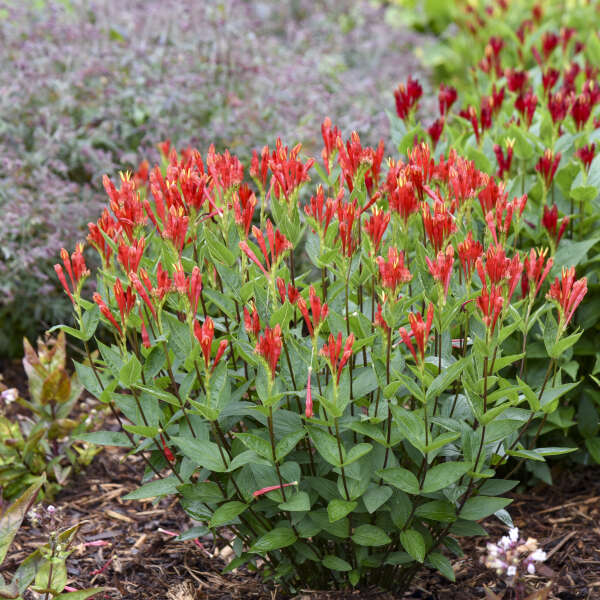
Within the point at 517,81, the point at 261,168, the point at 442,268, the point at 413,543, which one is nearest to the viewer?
the point at 442,268

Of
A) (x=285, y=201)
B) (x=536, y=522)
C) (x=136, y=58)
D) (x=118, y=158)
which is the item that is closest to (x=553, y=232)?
(x=285, y=201)

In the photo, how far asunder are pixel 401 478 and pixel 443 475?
115mm

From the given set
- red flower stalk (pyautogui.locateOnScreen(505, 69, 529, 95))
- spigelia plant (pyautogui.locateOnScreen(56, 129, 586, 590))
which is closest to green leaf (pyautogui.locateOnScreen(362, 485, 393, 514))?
spigelia plant (pyautogui.locateOnScreen(56, 129, 586, 590))

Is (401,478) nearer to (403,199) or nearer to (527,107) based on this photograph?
(403,199)

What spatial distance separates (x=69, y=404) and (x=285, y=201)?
65.7 inches

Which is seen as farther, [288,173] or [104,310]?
[288,173]

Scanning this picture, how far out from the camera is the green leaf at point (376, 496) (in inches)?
85.0

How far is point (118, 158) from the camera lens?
5.00 metres

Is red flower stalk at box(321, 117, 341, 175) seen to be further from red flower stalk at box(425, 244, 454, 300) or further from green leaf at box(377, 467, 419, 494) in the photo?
green leaf at box(377, 467, 419, 494)

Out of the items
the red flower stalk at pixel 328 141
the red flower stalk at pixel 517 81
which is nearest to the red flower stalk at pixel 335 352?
the red flower stalk at pixel 328 141

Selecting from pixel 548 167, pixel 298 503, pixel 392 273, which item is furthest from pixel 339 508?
pixel 548 167

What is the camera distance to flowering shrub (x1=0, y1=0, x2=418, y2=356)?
4273 millimetres

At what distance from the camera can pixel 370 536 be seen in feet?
7.39

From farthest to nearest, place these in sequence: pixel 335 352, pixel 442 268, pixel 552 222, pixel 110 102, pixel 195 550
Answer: pixel 110 102 → pixel 195 550 → pixel 552 222 → pixel 442 268 → pixel 335 352
